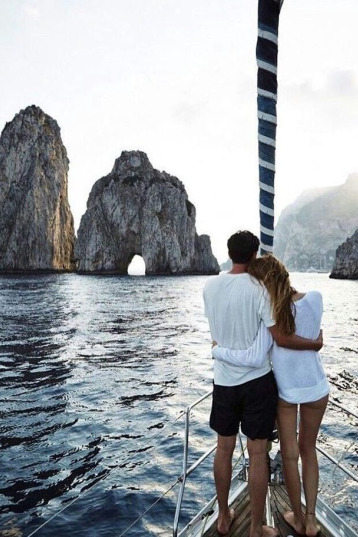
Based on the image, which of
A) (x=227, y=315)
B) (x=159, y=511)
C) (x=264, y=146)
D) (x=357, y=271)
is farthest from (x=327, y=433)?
(x=357, y=271)

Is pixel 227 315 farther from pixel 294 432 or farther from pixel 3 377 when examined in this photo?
pixel 3 377

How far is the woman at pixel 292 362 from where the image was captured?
3.03 metres

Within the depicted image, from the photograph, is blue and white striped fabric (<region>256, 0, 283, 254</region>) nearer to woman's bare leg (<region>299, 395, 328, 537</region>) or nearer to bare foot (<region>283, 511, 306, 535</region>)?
woman's bare leg (<region>299, 395, 328, 537</region>)

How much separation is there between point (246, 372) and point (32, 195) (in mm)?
114517

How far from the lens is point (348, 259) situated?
10894cm

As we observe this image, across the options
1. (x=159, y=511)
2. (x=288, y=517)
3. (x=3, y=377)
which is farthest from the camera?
(x=3, y=377)

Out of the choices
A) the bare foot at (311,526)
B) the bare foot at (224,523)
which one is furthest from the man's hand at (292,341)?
the bare foot at (224,523)

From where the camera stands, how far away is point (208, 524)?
3482 mm

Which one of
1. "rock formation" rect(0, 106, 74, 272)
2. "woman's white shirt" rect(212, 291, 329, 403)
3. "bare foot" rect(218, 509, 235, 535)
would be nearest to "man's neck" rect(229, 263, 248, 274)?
"woman's white shirt" rect(212, 291, 329, 403)

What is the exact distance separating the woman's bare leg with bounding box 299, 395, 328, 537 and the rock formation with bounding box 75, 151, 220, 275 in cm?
11033

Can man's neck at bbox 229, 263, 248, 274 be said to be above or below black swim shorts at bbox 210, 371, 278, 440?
above

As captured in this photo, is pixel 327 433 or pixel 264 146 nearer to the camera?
pixel 264 146

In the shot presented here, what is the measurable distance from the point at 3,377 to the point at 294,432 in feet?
35.7

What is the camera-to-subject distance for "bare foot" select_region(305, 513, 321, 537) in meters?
3.28
